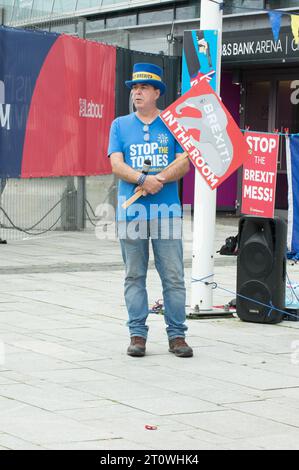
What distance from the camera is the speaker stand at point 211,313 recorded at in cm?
985

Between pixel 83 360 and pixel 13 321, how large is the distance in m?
1.73

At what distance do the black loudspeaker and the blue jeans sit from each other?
5.92 ft

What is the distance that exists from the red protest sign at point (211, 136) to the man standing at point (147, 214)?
833mm

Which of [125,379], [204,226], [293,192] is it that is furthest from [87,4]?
[125,379]

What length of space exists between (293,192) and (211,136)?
4.50 m

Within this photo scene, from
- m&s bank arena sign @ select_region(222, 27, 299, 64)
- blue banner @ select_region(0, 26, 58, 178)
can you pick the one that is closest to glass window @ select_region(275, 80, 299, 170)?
m&s bank arena sign @ select_region(222, 27, 299, 64)

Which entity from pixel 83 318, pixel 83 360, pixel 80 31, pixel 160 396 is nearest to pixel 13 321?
pixel 83 318

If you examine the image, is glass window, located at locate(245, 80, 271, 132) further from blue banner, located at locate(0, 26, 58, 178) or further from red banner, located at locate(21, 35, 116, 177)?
blue banner, located at locate(0, 26, 58, 178)

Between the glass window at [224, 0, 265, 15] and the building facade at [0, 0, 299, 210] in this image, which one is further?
the glass window at [224, 0, 265, 15]

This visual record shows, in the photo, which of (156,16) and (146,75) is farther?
(156,16)

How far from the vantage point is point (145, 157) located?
26.3 ft

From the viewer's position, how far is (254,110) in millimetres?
23453

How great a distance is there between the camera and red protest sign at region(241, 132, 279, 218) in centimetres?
1007

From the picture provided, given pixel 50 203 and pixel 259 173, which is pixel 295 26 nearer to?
pixel 259 173
